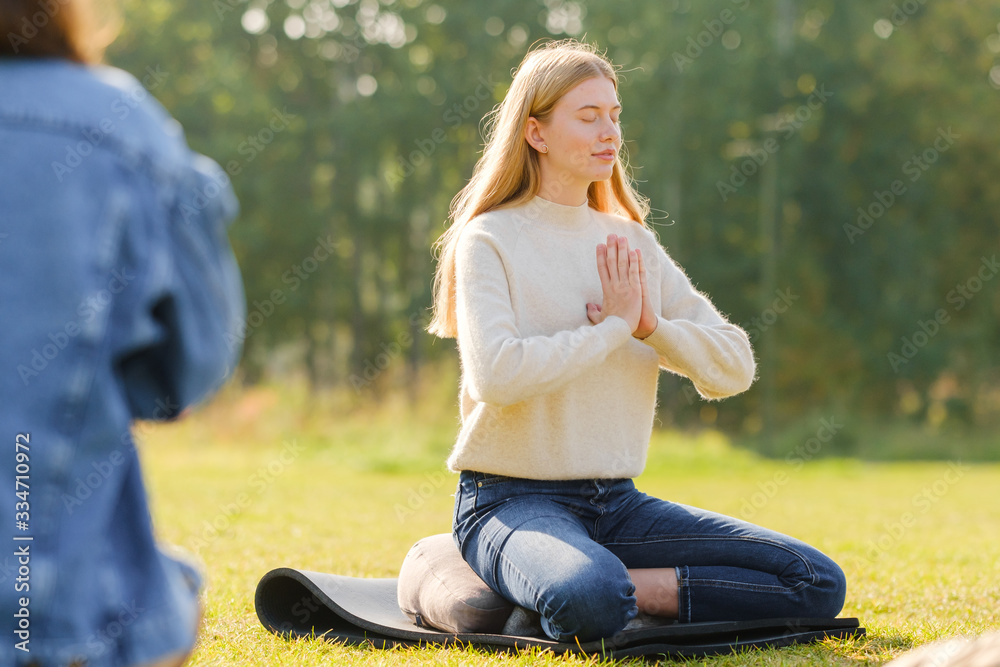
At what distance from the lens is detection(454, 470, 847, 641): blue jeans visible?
3.12 metres

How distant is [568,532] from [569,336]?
0.58 meters

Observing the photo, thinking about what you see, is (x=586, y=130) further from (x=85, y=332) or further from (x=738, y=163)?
(x=738, y=163)

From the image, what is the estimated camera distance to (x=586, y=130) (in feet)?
11.1
